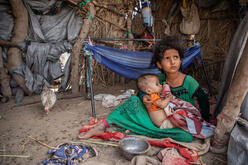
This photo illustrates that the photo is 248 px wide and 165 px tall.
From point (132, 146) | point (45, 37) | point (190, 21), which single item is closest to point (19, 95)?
point (45, 37)

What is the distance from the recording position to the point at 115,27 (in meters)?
4.46

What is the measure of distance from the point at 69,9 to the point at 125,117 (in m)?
3.19

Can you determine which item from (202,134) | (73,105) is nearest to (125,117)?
(202,134)

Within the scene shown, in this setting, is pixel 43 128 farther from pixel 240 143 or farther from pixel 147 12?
pixel 147 12

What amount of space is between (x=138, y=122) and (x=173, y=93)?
1.78 feet

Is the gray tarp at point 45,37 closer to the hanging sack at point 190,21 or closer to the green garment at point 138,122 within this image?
the green garment at point 138,122

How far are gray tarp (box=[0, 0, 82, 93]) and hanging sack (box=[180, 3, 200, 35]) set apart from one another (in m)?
2.84

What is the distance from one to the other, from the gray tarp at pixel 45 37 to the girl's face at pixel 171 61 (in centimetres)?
260

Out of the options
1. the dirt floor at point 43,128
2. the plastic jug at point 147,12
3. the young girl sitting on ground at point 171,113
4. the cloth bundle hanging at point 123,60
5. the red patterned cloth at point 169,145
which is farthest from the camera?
the plastic jug at point 147,12

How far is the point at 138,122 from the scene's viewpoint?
5.94 ft

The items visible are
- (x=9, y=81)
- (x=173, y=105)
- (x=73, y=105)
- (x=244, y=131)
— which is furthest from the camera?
(x=9, y=81)

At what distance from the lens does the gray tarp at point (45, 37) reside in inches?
135

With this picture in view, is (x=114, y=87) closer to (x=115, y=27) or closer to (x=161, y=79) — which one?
(x=115, y=27)

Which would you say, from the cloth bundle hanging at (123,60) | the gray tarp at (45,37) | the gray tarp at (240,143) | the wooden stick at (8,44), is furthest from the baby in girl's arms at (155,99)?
the wooden stick at (8,44)
